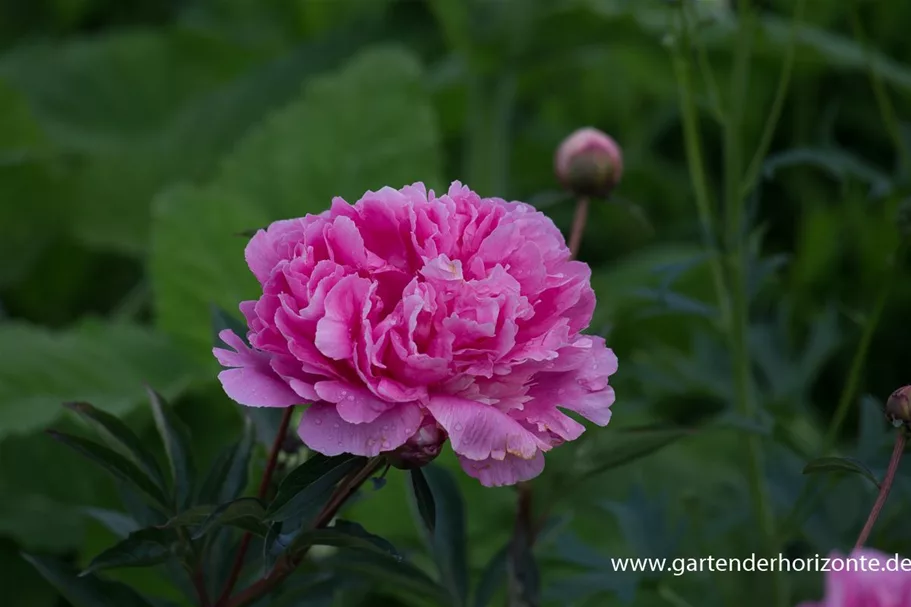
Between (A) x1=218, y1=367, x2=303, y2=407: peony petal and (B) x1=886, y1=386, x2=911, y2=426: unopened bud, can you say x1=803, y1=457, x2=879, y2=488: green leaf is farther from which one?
(A) x1=218, y1=367, x2=303, y2=407: peony petal

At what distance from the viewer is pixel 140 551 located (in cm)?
48

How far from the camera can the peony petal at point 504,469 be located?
16.6 inches

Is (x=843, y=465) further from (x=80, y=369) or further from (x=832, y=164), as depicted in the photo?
(x=80, y=369)

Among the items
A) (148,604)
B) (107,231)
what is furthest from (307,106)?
(148,604)

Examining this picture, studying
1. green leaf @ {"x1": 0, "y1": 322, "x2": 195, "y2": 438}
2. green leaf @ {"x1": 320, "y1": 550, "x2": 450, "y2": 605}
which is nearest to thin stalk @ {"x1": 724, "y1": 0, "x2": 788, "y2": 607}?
green leaf @ {"x1": 320, "y1": 550, "x2": 450, "y2": 605}

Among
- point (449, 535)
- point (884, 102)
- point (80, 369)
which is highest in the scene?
point (884, 102)

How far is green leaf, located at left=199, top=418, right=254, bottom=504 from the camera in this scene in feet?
1.71

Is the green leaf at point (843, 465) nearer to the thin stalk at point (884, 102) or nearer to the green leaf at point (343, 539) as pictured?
the green leaf at point (343, 539)

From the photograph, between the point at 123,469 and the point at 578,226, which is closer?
the point at 123,469

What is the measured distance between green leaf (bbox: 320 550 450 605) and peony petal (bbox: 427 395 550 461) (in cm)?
13

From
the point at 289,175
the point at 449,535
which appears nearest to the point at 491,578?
the point at 449,535

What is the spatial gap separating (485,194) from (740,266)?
0.48m

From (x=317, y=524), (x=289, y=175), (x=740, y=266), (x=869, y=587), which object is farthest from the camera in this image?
(x=289, y=175)

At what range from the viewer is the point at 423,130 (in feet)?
3.59
